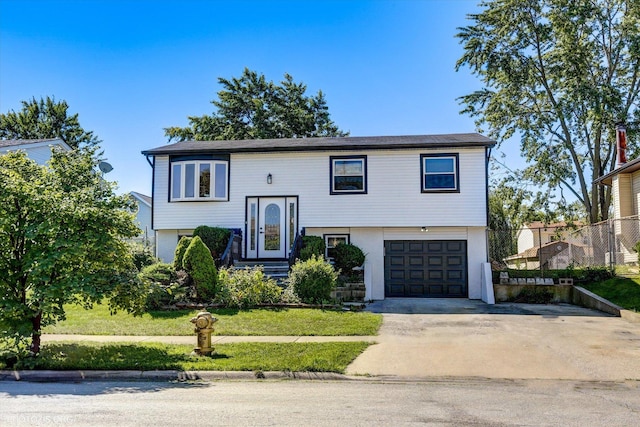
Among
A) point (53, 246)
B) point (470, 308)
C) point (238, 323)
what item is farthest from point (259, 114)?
point (53, 246)

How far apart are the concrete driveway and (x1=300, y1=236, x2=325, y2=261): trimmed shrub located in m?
3.40

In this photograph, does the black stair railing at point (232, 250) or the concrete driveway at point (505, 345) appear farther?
the black stair railing at point (232, 250)

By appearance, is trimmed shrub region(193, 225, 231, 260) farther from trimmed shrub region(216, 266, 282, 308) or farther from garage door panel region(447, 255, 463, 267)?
garage door panel region(447, 255, 463, 267)

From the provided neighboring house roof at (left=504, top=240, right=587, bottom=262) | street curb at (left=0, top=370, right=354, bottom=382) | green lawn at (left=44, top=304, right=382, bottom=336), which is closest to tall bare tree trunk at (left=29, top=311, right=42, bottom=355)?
street curb at (left=0, top=370, right=354, bottom=382)

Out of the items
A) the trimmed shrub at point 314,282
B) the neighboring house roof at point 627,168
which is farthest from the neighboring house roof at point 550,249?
the trimmed shrub at point 314,282

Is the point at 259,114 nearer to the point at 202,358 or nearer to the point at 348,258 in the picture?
the point at 348,258

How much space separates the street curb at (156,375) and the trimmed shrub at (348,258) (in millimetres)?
9345

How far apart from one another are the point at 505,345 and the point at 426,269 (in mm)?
8942

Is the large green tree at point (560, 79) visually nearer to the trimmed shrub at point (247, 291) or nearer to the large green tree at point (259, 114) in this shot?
the large green tree at point (259, 114)

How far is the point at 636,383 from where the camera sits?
21.6 ft

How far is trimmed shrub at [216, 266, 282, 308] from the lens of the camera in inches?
519

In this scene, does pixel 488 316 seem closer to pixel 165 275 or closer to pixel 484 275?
pixel 484 275

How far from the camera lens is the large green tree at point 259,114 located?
35.0 m

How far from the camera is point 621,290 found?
14.1m
